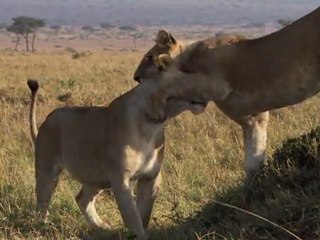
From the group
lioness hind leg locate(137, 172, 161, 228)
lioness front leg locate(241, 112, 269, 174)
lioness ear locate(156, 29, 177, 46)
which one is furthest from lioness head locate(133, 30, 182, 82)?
lioness front leg locate(241, 112, 269, 174)

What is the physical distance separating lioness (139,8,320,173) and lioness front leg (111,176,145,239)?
2.86 feet

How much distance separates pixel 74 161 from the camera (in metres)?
5.95

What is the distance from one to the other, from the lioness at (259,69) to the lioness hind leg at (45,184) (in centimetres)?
137

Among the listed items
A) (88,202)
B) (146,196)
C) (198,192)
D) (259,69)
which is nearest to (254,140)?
(259,69)

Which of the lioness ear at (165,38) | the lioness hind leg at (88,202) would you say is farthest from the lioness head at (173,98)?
the lioness hind leg at (88,202)

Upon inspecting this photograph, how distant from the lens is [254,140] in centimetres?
618

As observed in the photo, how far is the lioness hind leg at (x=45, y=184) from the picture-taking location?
6.16 metres

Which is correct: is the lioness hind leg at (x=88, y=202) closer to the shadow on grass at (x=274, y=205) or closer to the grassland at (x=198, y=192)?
the grassland at (x=198, y=192)

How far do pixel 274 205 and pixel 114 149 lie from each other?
1193 millimetres

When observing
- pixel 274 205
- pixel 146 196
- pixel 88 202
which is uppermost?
pixel 274 205

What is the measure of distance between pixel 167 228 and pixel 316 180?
3.80 ft

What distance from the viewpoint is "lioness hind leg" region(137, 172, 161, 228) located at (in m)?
5.71

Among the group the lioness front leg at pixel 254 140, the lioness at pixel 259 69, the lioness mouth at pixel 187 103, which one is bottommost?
the lioness front leg at pixel 254 140

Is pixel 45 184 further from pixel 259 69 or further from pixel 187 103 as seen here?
pixel 259 69
